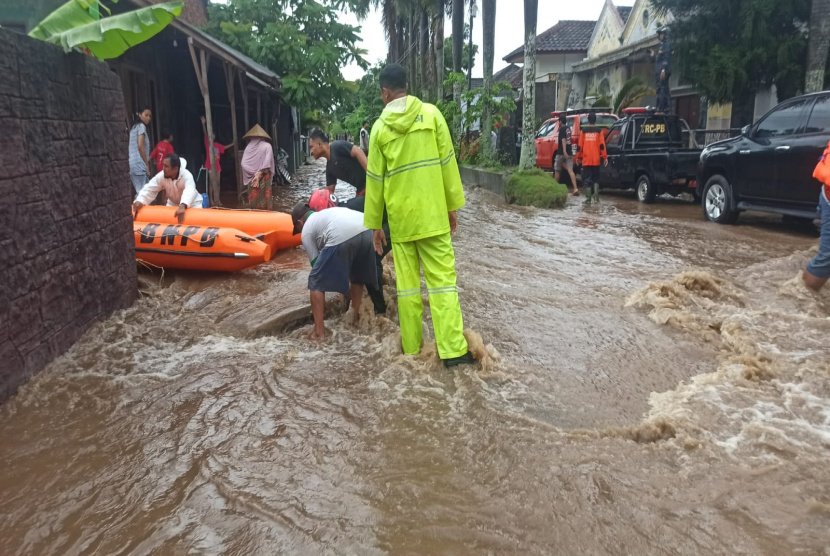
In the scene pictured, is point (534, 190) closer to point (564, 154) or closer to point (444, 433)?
point (564, 154)

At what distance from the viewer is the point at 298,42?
16.3 metres

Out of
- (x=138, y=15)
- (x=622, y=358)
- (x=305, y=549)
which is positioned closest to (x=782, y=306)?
(x=622, y=358)

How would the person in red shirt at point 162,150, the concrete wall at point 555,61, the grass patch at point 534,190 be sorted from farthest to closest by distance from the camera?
the concrete wall at point 555,61 < the grass patch at point 534,190 < the person in red shirt at point 162,150

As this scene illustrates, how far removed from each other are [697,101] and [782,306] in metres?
15.5

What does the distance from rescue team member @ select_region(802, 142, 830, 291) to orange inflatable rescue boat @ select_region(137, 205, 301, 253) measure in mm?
4935

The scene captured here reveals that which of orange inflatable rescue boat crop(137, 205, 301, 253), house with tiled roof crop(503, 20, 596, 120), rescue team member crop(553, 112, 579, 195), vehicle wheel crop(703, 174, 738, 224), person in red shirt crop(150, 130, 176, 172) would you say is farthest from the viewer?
house with tiled roof crop(503, 20, 596, 120)

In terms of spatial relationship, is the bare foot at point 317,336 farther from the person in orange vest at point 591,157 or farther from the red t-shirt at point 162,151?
the person in orange vest at point 591,157

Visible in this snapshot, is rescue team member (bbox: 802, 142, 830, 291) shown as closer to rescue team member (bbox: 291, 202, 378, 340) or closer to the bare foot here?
rescue team member (bbox: 291, 202, 378, 340)

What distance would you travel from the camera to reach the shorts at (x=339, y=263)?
16.4ft

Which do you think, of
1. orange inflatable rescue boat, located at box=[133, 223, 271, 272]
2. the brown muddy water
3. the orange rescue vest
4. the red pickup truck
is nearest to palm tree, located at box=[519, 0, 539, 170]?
the orange rescue vest

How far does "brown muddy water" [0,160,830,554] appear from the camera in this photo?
105 inches

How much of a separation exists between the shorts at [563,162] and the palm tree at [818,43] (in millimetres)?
4996

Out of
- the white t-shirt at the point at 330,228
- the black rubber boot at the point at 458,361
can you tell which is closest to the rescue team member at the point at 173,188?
the white t-shirt at the point at 330,228

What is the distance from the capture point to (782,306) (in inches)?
229
